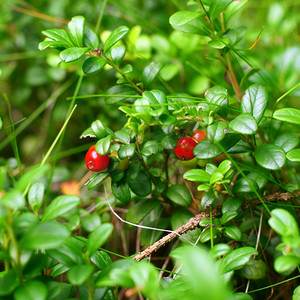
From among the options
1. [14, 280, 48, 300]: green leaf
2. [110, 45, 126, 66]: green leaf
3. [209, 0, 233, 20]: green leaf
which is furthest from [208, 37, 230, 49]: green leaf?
[14, 280, 48, 300]: green leaf

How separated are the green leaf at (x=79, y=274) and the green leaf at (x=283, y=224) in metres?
0.46

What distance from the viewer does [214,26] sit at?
1.52 meters

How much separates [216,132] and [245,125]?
0.31ft

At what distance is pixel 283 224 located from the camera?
917 millimetres

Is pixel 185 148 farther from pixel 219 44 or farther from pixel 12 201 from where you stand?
pixel 12 201

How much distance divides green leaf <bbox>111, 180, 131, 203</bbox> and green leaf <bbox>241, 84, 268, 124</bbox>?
19.7 inches

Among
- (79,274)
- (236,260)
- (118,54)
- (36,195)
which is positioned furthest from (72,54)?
(236,260)

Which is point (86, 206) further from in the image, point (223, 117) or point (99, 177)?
point (223, 117)

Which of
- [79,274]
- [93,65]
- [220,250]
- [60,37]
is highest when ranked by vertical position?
[60,37]

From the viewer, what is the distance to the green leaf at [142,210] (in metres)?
1.48

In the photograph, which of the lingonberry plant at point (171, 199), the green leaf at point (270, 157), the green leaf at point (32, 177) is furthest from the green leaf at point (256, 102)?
the green leaf at point (32, 177)

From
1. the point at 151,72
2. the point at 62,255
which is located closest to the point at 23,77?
the point at 151,72

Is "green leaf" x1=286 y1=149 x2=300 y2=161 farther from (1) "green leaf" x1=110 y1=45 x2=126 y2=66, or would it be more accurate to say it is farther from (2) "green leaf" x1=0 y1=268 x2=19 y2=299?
(2) "green leaf" x1=0 y1=268 x2=19 y2=299

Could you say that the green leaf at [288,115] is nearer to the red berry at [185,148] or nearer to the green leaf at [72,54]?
the red berry at [185,148]
